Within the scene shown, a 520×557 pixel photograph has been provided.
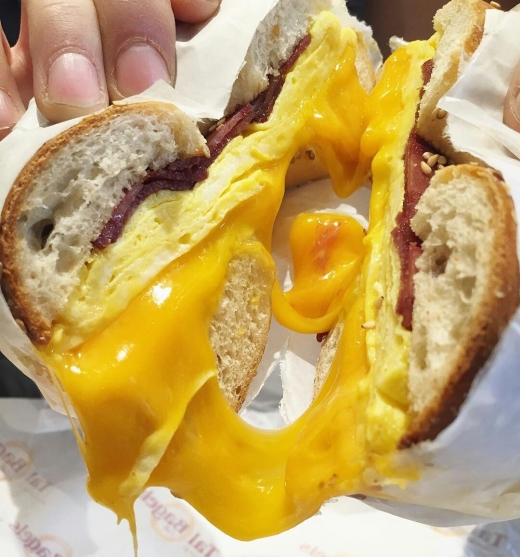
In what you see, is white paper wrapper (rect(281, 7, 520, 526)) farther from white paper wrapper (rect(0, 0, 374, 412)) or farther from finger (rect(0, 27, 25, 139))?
finger (rect(0, 27, 25, 139))

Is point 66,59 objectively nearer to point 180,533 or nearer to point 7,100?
point 7,100

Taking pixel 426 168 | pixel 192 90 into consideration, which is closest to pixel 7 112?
pixel 192 90

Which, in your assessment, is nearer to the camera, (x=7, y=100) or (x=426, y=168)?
(x=426, y=168)

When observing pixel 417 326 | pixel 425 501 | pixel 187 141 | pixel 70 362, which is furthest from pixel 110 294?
pixel 425 501

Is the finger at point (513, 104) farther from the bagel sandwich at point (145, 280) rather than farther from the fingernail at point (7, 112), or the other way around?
the fingernail at point (7, 112)

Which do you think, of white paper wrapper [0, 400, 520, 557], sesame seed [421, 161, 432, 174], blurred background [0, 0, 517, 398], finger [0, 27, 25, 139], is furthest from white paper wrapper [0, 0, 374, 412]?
blurred background [0, 0, 517, 398]


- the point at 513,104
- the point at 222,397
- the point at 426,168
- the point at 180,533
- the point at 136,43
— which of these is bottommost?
the point at 180,533

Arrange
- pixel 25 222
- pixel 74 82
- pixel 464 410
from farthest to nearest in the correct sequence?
1. pixel 74 82
2. pixel 25 222
3. pixel 464 410

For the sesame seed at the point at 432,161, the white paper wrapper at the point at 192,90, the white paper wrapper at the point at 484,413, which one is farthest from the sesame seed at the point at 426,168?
the white paper wrapper at the point at 192,90
